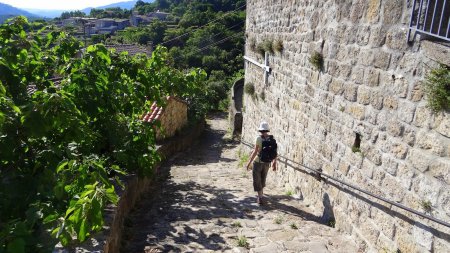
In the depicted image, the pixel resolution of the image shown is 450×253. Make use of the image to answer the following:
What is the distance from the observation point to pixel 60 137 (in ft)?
11.0

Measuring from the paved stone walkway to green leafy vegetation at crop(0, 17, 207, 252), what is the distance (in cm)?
83

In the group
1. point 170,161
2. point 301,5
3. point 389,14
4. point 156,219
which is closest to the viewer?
point 389,14

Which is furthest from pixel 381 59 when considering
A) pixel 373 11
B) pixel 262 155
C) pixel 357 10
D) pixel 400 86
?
pixel 262 155

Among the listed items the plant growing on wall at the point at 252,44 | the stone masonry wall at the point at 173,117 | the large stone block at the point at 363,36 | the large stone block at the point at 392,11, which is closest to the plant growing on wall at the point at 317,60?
the large stone block at the point at 363,36

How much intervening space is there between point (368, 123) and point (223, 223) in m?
2.34

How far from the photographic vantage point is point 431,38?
3045 mm

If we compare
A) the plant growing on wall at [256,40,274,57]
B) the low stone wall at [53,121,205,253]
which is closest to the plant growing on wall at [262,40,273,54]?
the plant growing on wall at [256,40,274,57]

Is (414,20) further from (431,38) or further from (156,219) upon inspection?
(156,219)

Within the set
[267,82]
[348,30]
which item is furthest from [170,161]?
[348,30]

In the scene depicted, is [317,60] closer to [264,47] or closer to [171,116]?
[264,47]

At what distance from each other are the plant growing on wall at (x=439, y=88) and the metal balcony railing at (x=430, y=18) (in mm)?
300

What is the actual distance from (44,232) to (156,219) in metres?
2.93

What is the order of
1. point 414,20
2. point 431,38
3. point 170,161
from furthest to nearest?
point 170,161
point 414,20
point 431,38

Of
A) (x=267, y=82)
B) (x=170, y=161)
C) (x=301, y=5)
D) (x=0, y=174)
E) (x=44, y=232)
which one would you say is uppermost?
(x=301, y=5)
